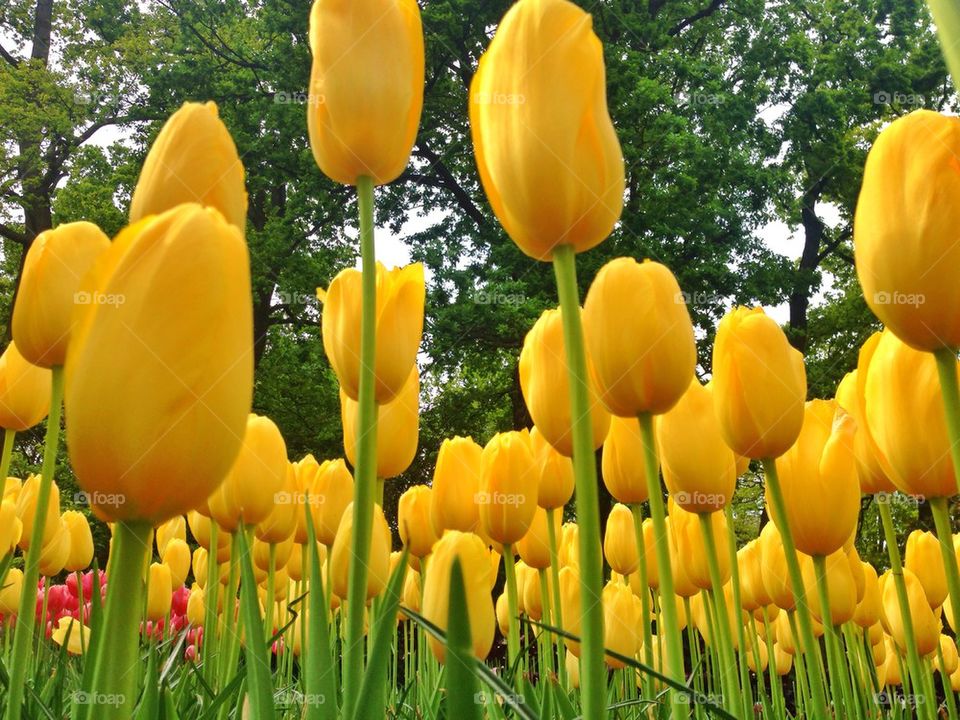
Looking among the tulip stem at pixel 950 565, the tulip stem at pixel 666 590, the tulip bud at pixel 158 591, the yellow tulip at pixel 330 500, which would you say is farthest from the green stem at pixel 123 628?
the tulip bud at pixel 158 591

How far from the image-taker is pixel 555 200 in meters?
0.81

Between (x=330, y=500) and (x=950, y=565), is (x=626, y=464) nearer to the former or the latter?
(x=330, y=500)

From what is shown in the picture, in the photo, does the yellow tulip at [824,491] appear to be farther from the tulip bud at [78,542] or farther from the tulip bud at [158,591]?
the tulip bud at [78,542]

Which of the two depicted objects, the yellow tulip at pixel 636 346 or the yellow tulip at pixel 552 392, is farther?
the yellow tulip at pixel 552 392

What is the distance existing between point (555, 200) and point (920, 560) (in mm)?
1573

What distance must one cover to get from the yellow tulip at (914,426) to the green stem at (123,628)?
0.88 meters

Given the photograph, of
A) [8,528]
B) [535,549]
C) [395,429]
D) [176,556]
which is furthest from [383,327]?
[176,556]

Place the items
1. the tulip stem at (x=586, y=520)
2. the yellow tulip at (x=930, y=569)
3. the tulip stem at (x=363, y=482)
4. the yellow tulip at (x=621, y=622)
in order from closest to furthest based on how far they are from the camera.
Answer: the tulip stem at (x=586, y=520) < the tulip stem at (x=363, y=482) < the yellow tulip at (x=930, y=569) < the yellow tulip at (x=621, y=622)

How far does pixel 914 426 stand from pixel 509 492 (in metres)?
0.86

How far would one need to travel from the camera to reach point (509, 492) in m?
1.72

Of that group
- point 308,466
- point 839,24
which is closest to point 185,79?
point 839,24

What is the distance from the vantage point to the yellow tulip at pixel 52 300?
1.12 metres

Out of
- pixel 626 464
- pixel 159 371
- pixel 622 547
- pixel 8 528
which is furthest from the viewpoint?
pixel 622 547

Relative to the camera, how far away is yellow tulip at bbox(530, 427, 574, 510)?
1.89 metres
